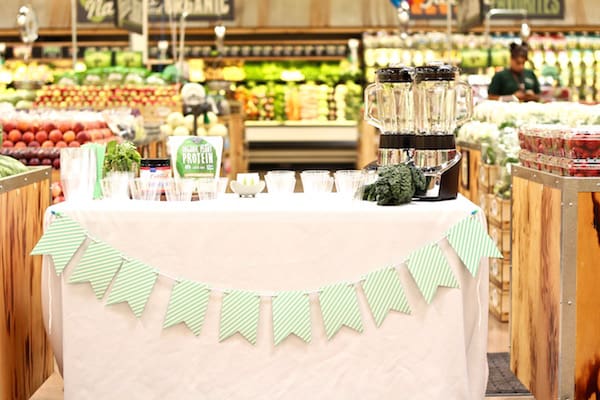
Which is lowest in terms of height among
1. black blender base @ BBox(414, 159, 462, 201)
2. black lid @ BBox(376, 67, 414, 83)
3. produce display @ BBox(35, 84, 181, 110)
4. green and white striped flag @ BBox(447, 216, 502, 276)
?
green and white striped flag @ BBox(447, 216, 502, 276)

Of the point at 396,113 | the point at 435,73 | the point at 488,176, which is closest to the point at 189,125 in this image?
the point at 488,176

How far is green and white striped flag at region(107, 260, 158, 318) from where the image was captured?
316 centimetres

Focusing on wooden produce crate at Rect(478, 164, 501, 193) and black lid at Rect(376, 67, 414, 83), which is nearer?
black lid at Rect(376, 67, 414, 83)

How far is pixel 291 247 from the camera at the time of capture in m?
3.16

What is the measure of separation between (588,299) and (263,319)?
1.16 meters

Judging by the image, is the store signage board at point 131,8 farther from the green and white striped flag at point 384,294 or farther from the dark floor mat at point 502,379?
the green and white striped flag at point 384,294

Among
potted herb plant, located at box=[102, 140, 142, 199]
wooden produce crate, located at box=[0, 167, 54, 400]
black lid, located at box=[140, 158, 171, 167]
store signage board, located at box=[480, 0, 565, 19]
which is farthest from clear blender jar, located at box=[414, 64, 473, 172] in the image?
store signage board, located at box=[480, 0, 565, 19]

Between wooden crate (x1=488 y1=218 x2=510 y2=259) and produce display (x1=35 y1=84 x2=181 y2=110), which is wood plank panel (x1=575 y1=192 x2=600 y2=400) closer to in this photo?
wooden crate (x1=488 y1=218 x2=510 y2=259)

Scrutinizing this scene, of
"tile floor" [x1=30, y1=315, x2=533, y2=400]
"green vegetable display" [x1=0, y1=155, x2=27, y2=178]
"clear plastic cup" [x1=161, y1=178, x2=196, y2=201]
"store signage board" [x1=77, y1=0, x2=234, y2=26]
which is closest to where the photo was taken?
"clear plastic cup" [x1=161, y1=178, x2=196, y2=201]

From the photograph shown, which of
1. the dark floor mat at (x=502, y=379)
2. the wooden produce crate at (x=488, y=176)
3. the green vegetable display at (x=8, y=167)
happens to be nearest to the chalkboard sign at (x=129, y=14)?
the wooden produce crate at (x=488, y=176)

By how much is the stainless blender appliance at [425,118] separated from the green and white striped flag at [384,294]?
1.17 feet

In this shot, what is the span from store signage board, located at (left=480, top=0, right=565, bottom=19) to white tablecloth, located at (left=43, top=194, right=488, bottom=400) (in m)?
9.86

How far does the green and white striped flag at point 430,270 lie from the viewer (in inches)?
124

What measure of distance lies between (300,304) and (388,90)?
864mm
